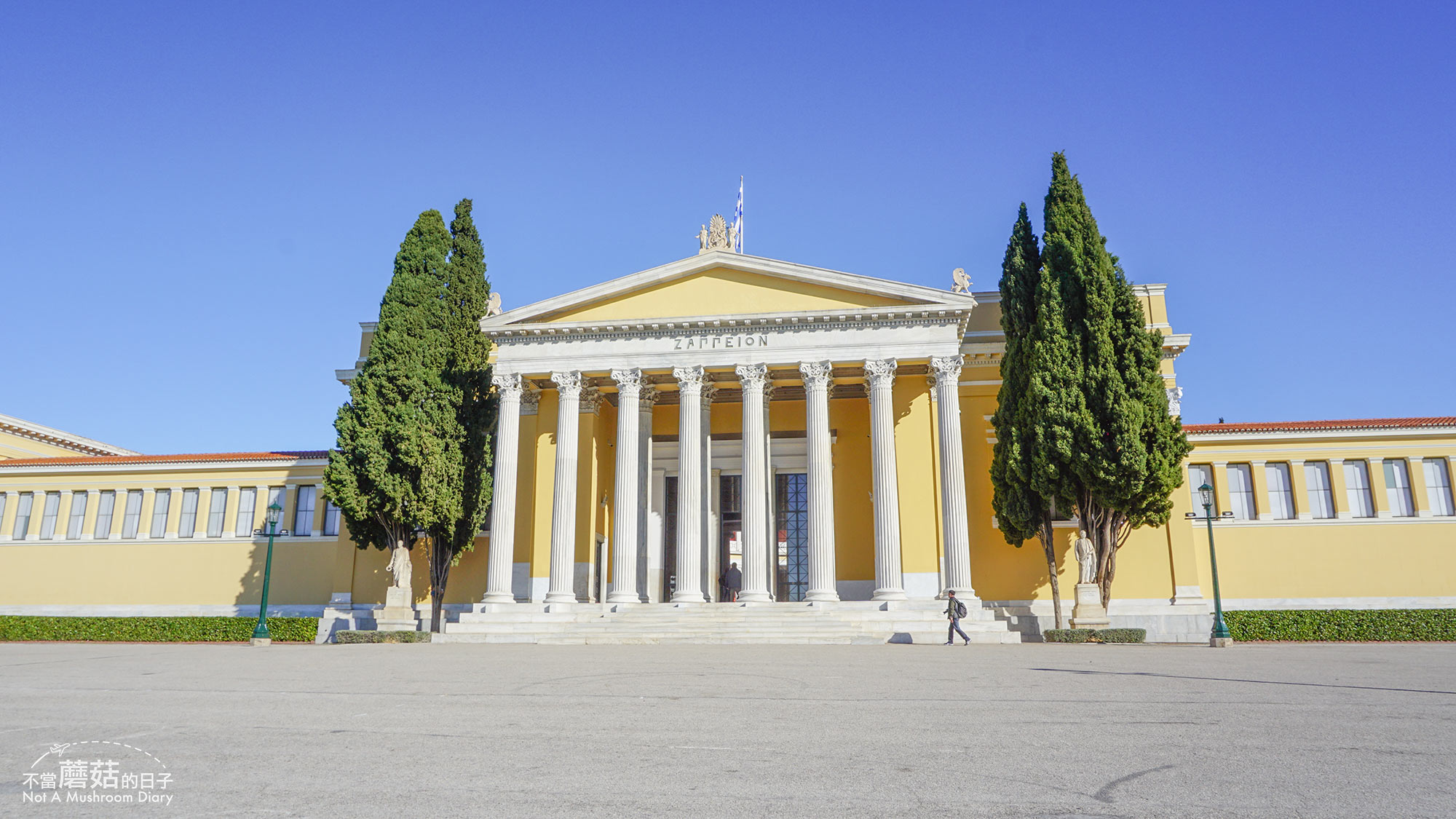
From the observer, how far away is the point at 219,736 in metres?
7.20

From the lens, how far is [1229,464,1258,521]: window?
2835cm

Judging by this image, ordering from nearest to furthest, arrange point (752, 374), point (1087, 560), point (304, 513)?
point (1087, 560), point (752, 374), point (304, 513)

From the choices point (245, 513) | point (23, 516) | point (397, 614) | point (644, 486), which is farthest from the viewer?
point (23, 516)

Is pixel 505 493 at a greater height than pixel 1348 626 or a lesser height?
greater

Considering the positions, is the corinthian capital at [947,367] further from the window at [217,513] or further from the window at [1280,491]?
the window at [217,513]

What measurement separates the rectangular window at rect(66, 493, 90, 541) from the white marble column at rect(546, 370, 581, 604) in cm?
2020

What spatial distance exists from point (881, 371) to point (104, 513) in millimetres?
29834

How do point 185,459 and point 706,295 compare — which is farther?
point 185,459

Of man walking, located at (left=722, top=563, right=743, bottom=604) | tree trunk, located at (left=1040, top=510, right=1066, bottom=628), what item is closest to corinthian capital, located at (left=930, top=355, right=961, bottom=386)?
tree trunk, located at (left=1040, top=510, right=1066, bottom=628)

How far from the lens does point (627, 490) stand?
1034 inches

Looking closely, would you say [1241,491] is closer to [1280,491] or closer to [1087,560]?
[1280,491]

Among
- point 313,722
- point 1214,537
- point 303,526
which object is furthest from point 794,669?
point 303,526

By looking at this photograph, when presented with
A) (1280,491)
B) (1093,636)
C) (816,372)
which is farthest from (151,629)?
(1280,491)

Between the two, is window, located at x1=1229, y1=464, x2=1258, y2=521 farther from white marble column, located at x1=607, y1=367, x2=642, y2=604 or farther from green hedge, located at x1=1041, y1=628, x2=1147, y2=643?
white marble column, located at x1=607, y1=367, x2=642, y2=604
